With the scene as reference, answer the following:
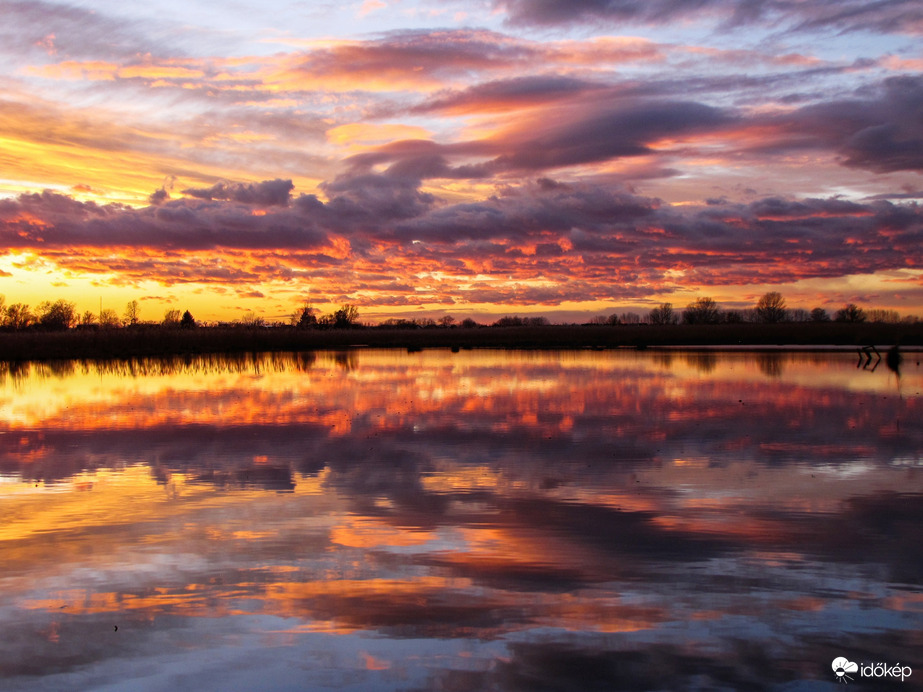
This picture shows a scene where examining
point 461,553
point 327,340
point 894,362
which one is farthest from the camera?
point 327,340

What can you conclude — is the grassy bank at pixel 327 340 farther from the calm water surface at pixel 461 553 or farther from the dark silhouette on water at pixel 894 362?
the calm water surface at pixel 461 553

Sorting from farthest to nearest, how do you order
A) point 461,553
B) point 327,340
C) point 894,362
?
point 327,340 → point 894,362 → point 461,553

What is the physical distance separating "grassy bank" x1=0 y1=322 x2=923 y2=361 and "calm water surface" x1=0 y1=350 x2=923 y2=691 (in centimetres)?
2662

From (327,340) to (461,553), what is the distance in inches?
2167

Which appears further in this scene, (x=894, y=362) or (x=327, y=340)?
(x=327, y=340)

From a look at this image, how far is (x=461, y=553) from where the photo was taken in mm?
6102

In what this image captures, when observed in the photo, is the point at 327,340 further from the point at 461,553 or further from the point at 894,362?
the point at 461,553

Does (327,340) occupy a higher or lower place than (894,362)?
higher

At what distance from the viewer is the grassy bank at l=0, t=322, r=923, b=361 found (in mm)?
39562

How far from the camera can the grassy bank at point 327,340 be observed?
39.6 m

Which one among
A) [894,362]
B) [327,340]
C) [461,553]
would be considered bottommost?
[461,553]

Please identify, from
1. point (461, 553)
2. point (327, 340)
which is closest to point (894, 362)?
point (461, 553)

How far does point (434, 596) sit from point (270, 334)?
51.4 meters

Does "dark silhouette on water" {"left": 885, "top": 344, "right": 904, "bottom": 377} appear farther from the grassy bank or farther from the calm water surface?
the calm water surface
